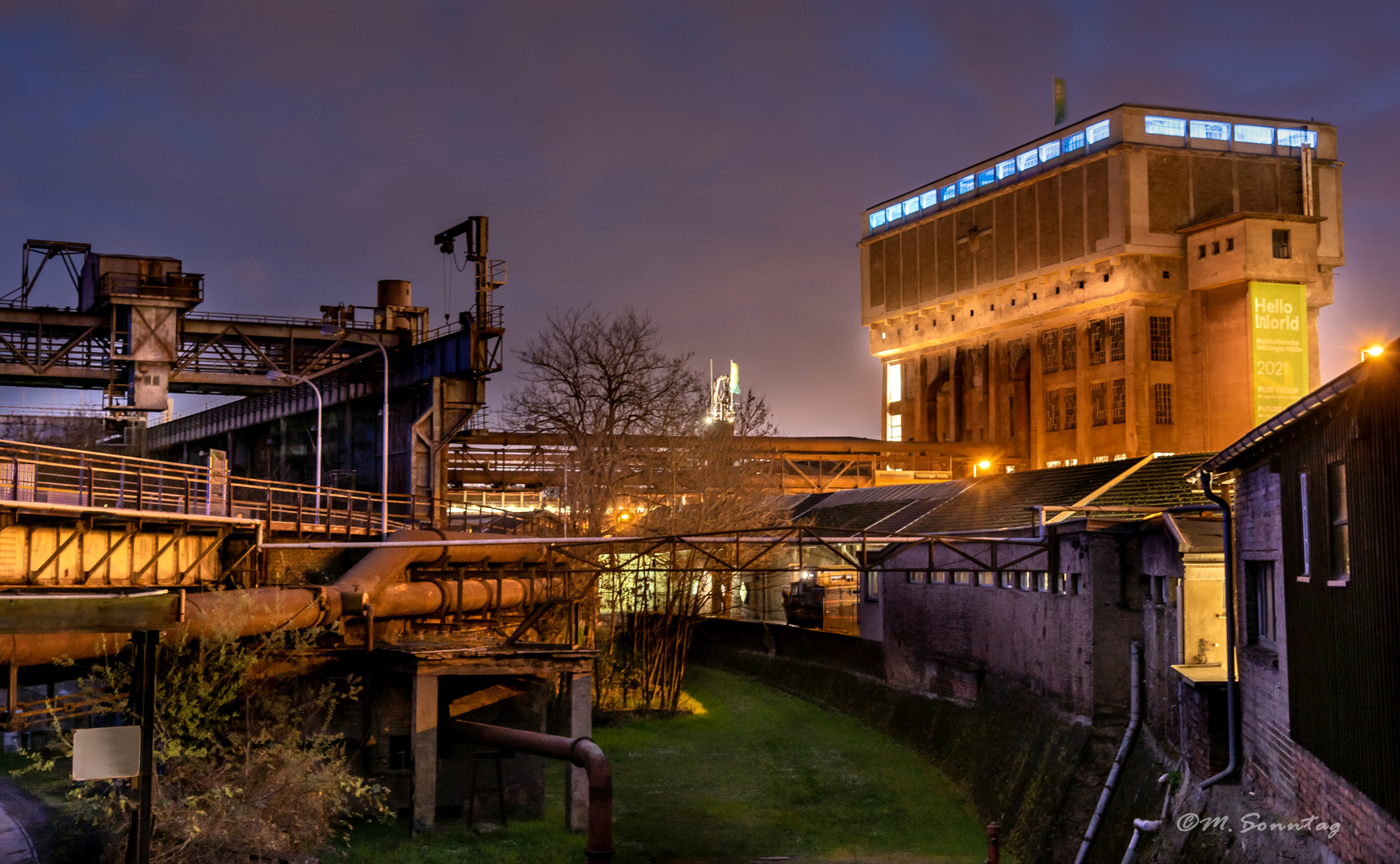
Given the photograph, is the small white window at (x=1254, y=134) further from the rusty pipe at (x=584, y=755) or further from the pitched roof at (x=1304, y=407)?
the rusty pipe at (x=584, y=755)

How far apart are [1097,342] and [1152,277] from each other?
17.1 feet

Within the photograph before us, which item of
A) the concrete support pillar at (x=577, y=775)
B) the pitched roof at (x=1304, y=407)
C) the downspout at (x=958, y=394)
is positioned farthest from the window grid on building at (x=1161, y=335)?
the pitched roof at (x=1304, y=407)

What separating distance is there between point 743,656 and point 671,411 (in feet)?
31.1

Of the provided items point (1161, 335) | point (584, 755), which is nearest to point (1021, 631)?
point (584, 755)

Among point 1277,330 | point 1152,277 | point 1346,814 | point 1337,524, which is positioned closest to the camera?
point 1346,814

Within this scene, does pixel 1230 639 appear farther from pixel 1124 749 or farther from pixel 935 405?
pixel 935 405

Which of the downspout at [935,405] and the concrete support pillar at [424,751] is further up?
the downspout at [935,405]

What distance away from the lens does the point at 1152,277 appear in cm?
7056

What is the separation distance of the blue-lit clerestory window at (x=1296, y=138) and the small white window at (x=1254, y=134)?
63 cm

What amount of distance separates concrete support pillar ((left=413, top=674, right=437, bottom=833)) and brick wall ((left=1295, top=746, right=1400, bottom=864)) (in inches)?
596

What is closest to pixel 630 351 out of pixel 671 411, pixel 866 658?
pixel 671 411

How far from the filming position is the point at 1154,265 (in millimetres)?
70625

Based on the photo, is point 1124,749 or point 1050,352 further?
point 1050,352

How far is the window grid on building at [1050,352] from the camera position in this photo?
77000 mm
